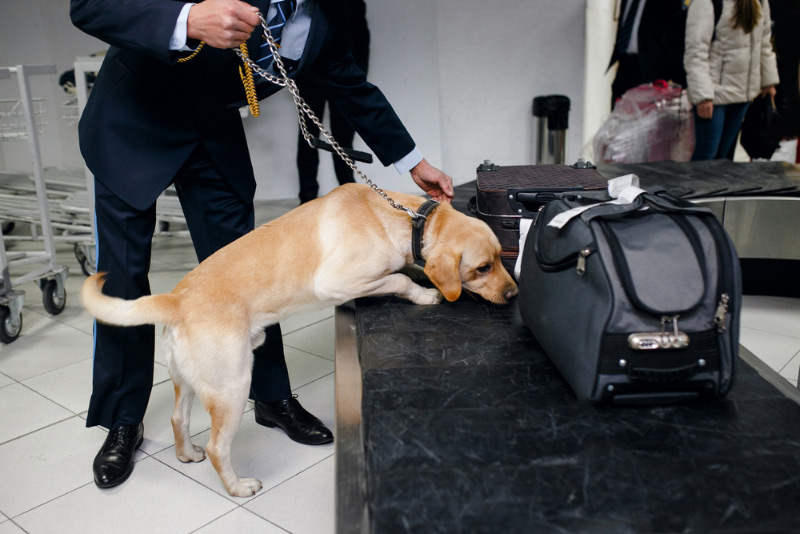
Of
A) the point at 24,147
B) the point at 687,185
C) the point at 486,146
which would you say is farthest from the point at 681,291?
the point at 24,147

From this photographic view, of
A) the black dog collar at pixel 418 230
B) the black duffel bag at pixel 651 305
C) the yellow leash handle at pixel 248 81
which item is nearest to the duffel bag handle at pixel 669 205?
the black duffel bag at pixel 651 305

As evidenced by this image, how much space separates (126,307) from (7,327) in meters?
1.88

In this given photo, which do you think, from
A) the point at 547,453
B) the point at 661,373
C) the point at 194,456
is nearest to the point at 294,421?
the point at 194,456

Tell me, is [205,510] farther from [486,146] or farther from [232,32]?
[486,146]

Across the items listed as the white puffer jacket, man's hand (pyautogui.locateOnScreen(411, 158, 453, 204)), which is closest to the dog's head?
man's hand (pyautogui.locateOnScreen(411, 158, 453, 204))

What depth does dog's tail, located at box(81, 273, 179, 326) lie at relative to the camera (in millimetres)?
1588

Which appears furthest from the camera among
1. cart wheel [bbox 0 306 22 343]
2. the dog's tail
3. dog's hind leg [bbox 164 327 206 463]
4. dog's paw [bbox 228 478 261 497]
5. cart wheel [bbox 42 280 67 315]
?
cart wheel [bbox 42 280 67 315]

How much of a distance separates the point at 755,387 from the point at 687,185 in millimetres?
2015

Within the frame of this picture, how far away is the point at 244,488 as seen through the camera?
1.83 metres

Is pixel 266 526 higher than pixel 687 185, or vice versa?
pixel 687 185

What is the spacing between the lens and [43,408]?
2.43m

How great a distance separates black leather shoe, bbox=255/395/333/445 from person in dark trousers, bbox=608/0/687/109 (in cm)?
411

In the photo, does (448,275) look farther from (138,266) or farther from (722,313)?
(138,266)

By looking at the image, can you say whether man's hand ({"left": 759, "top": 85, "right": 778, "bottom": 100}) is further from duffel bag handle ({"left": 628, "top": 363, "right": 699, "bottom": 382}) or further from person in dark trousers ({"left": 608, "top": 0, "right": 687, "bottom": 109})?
duffel bag handle ({"left": 628, "top": 363, "right": 699, "bottom": 382})
